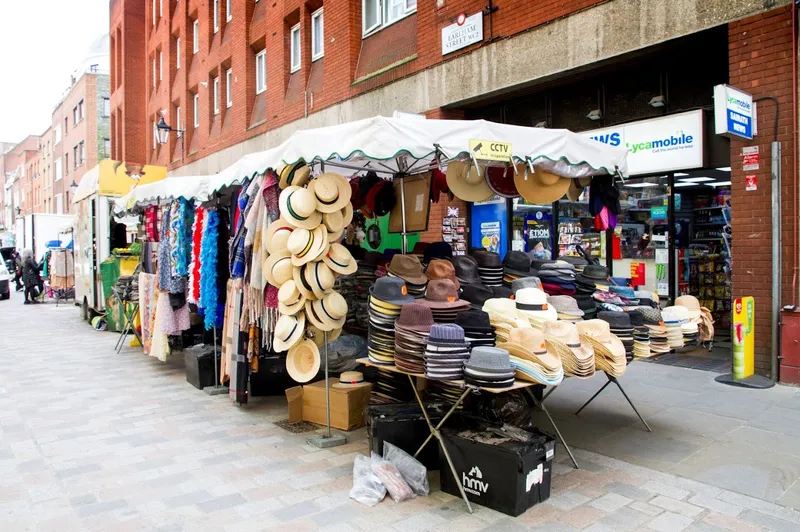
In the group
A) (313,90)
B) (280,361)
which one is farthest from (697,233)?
(313,90)

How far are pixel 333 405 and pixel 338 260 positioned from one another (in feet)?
4.49

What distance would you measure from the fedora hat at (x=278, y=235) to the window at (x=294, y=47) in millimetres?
11380

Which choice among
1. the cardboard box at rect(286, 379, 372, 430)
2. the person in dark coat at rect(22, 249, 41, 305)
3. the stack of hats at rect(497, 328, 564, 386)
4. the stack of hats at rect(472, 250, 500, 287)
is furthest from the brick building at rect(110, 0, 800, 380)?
the person in dark coat at rect(22, 249, 41, 305)

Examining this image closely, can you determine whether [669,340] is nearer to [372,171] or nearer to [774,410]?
[774,410]

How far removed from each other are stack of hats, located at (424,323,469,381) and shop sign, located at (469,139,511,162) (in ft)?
5.12

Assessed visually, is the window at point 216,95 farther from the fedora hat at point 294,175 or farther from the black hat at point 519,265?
the black hat at point 519,265

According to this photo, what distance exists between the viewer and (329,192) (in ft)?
17.4

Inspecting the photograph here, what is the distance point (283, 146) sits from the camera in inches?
207

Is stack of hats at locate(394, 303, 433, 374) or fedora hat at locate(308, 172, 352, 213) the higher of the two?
fedora hat at locate(308, 172, 352, 213)

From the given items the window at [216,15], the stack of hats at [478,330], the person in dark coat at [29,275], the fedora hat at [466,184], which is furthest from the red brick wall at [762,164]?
the person in dark coat at [29,275]

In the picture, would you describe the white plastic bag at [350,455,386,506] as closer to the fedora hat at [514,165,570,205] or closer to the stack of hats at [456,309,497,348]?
the stack of hats at [456,309,497,348]

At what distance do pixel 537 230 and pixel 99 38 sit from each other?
49587 mm

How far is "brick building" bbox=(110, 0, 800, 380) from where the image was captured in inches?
273

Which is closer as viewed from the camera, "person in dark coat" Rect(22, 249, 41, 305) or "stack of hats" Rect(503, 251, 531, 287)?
"stack of hats" Rect(503, 251, 531, 287)
